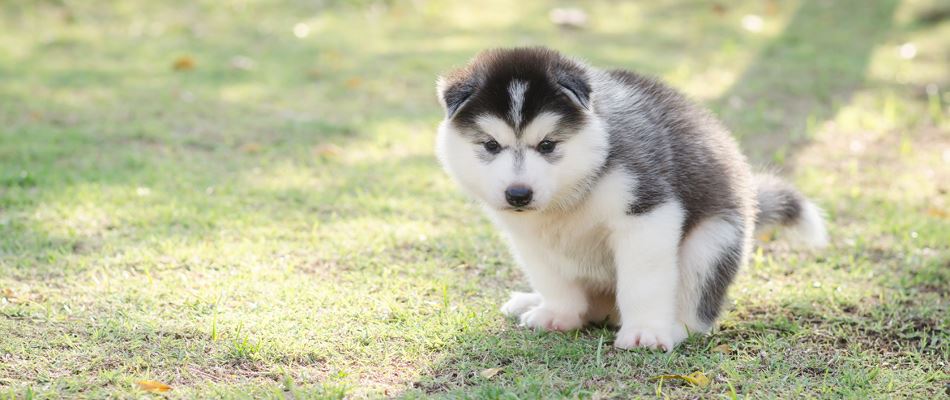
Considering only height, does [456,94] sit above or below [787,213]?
above

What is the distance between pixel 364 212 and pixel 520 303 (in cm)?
157

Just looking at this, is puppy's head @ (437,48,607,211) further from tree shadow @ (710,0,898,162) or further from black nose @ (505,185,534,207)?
tree shadow @ (710,0,898,162)

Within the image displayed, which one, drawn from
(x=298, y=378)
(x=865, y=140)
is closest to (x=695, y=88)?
(x=865, y=140)

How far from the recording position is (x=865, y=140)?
23.4 feet

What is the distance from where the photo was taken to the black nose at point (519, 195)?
3.62 metres

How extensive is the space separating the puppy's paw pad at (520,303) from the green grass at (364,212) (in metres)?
0.09

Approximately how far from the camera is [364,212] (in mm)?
5676

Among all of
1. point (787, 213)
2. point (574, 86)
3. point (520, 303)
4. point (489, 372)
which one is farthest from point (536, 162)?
point (787, 213)

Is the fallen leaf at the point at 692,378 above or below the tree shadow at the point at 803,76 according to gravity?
above

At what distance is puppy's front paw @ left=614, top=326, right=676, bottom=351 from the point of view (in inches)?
153

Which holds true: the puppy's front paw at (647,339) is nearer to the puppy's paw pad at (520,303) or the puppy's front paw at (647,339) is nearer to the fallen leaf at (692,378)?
the fallen leaf at (692,378)

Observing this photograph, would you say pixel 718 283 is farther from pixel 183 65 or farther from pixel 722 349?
pixel 183 65

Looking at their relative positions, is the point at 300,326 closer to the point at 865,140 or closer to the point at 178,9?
the point at 865,140

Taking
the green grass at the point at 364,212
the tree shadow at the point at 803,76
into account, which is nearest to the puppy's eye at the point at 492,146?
the green grass at the point at 364,212
